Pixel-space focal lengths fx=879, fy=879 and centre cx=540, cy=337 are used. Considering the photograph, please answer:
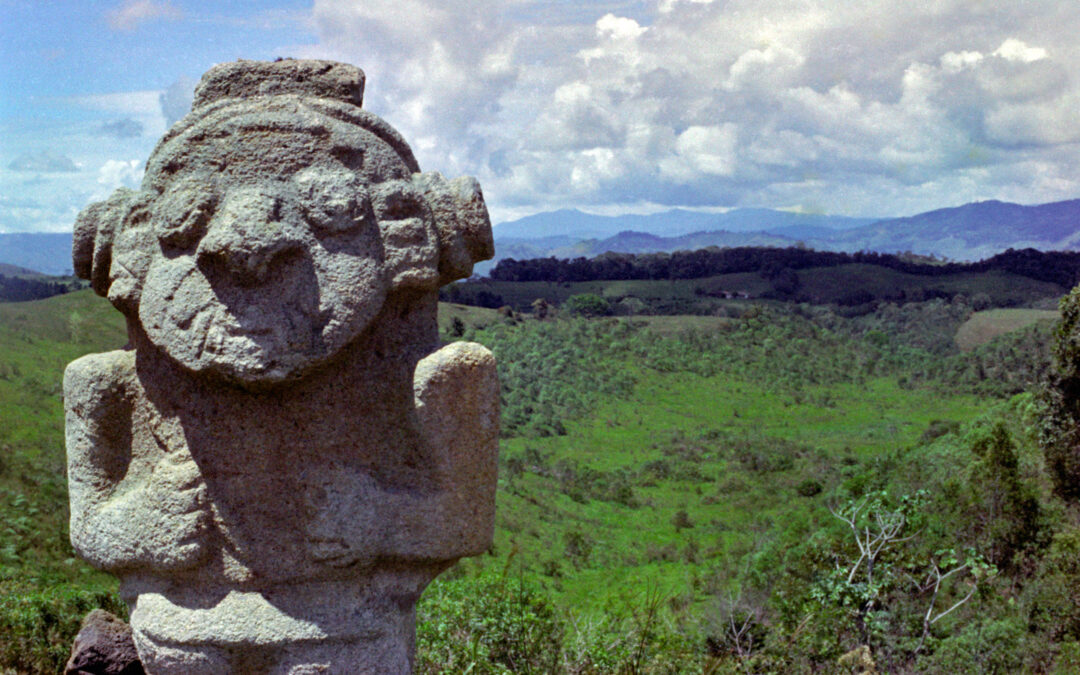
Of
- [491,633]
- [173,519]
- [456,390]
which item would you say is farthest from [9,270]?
[456,390]

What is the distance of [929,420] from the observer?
47125 millimetres

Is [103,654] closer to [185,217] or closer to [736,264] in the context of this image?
[185,217]

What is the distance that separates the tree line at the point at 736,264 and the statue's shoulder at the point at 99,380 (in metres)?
75.7

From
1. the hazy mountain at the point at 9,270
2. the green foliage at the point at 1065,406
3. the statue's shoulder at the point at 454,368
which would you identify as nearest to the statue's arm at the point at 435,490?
the statue's shoulder at the point at 454,368

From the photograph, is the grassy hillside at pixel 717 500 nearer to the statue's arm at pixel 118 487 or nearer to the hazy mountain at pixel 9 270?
the statue's arm at pixel 118 487

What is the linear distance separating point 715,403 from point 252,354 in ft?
162

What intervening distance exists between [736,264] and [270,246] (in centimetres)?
8918

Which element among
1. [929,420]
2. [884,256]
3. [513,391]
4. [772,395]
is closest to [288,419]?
[513,391]

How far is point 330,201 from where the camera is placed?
13.3 feet

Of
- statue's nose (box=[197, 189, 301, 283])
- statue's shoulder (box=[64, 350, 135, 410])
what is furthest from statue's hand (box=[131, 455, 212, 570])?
statue's nose (box=[197, 189, 301, 283])

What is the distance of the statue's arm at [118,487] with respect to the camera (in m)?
4.13

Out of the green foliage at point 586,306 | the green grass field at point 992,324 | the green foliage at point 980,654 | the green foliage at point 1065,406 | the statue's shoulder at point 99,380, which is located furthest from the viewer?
the green foliage at point 586,306

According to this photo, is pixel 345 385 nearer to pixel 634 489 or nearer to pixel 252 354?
pixel 252 354

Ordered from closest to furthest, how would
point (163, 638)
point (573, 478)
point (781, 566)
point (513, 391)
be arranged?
point (163, 638) → point (781, 566) → point (573, 478) → point (513, 391)
